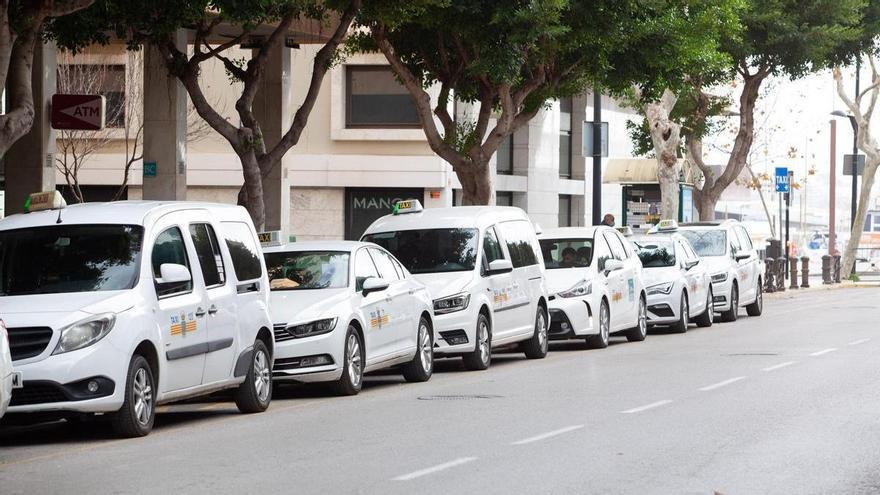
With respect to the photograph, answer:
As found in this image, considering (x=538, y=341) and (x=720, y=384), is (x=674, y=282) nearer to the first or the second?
(x=538, y=341)

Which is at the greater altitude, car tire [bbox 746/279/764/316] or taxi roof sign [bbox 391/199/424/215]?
taxi roof sign [bbox 391/199/424/215]

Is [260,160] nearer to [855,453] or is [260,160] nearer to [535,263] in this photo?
[535,263]

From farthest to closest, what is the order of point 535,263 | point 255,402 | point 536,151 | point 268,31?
1. point 536,151
2. point 268,31
3. point 535,263
4. point 255,402

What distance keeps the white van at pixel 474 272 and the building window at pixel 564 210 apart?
33417mm

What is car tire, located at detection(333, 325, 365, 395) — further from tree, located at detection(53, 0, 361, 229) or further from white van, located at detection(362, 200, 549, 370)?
tree, located at detection(53, 0, 361, 229)

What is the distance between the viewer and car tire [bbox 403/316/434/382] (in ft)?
58.5

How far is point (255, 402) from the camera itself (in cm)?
1465

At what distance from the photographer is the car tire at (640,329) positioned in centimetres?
2570

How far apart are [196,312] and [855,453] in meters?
5.32

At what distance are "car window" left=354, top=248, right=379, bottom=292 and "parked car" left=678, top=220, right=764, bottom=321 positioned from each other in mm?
14619

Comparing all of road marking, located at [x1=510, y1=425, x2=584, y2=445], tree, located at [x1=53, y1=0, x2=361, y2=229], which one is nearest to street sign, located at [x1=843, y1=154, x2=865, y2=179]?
tree, located at [x1=53, y1=0, x2=361, y2=229]

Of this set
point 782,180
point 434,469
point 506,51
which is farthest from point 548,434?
point 782,180

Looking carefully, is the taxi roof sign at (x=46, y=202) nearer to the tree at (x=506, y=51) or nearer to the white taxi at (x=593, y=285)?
the tree at (x=506, y=51)

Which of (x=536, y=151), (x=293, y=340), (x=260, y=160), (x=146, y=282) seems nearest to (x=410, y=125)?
(x=536, y=151)
